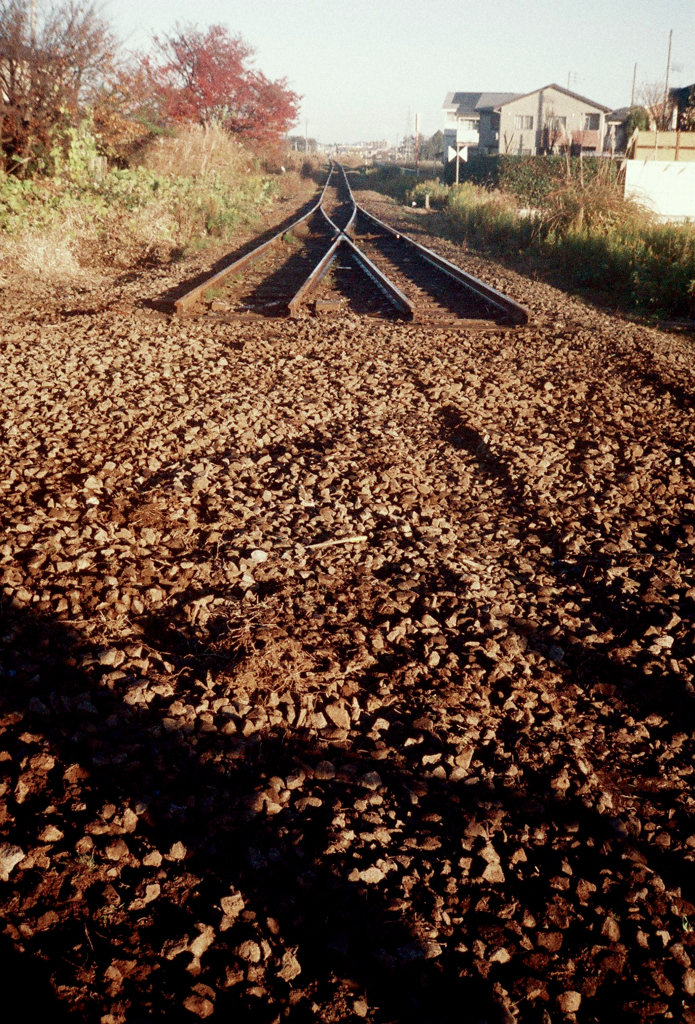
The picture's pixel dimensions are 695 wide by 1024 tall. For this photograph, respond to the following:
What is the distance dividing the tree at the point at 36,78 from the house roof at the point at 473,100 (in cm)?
7445

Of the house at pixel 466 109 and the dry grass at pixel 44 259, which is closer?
the dry grass at pixel 44 259

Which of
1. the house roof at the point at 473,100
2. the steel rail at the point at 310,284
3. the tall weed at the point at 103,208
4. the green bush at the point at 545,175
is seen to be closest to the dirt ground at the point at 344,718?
the steel rail at the point at 310,284

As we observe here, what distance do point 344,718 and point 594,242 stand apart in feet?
41.3

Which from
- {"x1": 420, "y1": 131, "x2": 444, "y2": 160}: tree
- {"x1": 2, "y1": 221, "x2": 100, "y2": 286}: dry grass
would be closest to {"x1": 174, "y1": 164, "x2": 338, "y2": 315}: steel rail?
{"x1": 2, "y1": 221, "x2": 100, "y2": 286}: dry grass

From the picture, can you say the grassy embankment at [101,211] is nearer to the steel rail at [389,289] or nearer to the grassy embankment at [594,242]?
the steel rail at [389,289]

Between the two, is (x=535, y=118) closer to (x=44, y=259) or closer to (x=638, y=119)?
(x=638, y=119)

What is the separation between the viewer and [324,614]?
3201 mm

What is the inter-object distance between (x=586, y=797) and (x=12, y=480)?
3.49 metres

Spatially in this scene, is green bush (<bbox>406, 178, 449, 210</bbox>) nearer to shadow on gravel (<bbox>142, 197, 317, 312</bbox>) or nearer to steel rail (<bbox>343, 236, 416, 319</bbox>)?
shadow on gravel (<bbox>142, 197, 317, 312</bbox>)

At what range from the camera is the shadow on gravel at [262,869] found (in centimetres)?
176

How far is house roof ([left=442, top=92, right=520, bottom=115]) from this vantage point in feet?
264

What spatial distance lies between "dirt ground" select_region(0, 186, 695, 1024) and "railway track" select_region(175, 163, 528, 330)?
163 inches

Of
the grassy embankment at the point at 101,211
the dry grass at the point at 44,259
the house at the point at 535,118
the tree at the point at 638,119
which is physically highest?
the house at the point at 535,118

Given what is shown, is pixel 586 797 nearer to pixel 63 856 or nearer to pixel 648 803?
pixel 648 803
